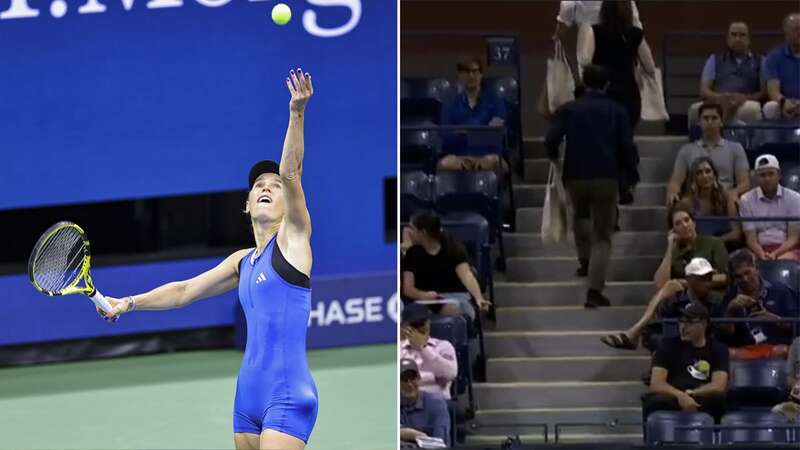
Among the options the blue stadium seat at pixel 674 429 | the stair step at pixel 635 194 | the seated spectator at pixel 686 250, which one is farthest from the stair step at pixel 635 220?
the blue stadium seat at pixel 674 429

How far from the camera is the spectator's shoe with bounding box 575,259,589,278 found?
356 inches

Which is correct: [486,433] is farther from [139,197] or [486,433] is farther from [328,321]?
[139,197]

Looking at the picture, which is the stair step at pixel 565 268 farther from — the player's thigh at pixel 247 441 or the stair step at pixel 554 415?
the player's thigh at pixel 247 441

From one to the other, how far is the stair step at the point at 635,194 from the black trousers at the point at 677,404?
7.25 feet

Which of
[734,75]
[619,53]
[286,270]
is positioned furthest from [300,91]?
[734,75]

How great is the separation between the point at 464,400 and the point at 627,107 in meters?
2.77

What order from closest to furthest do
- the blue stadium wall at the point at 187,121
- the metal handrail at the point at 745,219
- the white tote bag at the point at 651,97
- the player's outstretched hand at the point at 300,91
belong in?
the player's outstretched hand at the point at 300,91 < the metal handrail at the point at 745,219 < the blue stadium wall at the point at 187,121 < the white tote bag at the point at 651,97

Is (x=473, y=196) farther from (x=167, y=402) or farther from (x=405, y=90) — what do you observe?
(x=167, y=402)

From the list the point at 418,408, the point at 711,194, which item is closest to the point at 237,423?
the point at 418,408

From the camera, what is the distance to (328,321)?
1021cm

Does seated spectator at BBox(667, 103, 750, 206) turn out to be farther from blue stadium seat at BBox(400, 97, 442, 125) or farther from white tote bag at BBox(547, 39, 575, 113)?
blue stadium seat at BBox(400, 97, 442, 125)

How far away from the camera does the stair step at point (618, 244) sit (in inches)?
367

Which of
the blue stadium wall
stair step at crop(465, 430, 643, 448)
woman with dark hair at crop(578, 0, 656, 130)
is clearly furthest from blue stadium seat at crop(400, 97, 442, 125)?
stair step at crop(465, 430, 643, 448)

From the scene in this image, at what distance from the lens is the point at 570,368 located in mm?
8508
